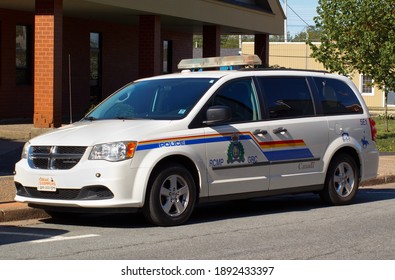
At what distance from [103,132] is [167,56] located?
2368 cm

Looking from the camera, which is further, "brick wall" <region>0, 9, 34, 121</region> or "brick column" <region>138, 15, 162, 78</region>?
"brick column" <region>138, 15, 162, 78</region>

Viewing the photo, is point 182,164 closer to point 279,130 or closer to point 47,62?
point 279,130

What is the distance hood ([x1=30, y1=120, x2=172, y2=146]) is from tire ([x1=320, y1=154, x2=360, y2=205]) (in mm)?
3068

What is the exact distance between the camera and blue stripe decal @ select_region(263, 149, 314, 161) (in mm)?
11305

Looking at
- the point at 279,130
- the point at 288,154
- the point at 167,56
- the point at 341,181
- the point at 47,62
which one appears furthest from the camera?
the point at 167,56

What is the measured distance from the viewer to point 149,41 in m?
25.4

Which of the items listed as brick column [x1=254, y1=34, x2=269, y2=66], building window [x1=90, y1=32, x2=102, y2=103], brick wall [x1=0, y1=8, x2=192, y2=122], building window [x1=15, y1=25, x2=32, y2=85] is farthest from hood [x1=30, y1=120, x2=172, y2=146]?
brick column [x1=254, y1=34, x2=269, y2=66]

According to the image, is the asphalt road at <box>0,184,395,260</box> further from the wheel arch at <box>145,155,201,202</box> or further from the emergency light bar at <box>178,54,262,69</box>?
the emergency light bar at <box>178,54,262,69</box>

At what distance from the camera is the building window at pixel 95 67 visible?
28938 millimetres

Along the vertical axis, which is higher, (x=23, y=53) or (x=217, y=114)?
(x=23, y=53)

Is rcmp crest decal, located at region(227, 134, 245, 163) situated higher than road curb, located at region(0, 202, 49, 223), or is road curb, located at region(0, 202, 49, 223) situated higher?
rcmp crest decal, located at region(227, 134, 245, 163)

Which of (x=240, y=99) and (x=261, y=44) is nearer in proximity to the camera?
(x=240, y=99)

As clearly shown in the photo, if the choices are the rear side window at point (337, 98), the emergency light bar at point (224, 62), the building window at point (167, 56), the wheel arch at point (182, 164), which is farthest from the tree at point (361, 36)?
the wheel arch at point (182, 164)

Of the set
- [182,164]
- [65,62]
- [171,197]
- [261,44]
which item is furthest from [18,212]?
[261,44]
